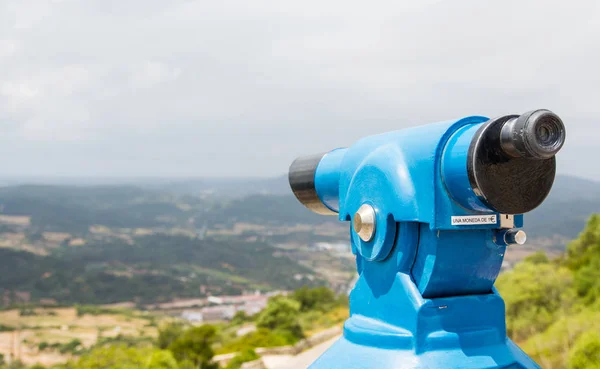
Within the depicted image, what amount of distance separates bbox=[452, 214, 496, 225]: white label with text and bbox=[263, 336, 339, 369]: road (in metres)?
15.8

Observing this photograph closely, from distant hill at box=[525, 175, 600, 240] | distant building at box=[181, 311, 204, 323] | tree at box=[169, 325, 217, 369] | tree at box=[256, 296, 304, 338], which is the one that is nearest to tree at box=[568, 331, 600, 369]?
tree at box=[169, 325, 217, 369]

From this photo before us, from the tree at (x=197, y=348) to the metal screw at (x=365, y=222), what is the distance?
16.5 meters

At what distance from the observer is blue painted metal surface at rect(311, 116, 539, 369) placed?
2125mm

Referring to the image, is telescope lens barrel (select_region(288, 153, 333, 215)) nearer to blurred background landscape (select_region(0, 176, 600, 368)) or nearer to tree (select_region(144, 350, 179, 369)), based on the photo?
blurred background landscape (select_region(0, 176, 600, 368))

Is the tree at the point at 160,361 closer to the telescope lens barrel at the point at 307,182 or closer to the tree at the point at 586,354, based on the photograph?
the tree at the point at 586,354

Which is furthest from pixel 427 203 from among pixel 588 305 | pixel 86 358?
pixel 588 305

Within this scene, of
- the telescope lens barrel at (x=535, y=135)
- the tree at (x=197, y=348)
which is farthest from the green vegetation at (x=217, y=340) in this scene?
the telescope lens barrel at (x=535, y=135)

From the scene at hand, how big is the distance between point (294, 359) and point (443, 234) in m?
17.7

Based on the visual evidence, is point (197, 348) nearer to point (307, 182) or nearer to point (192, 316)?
point (307, 182)

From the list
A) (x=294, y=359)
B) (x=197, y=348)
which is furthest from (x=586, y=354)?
(x=197, y=348)

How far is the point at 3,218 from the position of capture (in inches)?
→ 5344

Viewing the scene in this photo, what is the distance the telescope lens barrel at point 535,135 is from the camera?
186 centimetres

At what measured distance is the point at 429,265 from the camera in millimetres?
2188

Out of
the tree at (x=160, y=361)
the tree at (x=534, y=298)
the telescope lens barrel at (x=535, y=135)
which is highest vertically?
the telescope lens barrel at (x=535, y=135)
